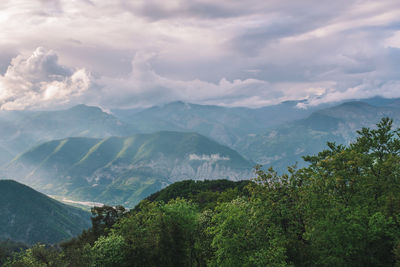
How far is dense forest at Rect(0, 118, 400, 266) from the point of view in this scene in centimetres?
5212

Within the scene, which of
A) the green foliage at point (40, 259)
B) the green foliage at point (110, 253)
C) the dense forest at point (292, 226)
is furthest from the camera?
the green foliage at point (110, 253)

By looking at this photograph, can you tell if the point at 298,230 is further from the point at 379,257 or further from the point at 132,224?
the point at 132,224

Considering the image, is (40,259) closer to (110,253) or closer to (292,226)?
(110,253)

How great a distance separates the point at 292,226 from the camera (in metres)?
64.5

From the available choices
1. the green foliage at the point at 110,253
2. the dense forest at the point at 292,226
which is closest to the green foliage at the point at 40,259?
the dense forest at the point at 292,226

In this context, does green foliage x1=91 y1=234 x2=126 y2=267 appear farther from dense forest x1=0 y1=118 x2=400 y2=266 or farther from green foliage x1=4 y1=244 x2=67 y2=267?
green foliage x1=4 y1=244 x2=67 y2=267

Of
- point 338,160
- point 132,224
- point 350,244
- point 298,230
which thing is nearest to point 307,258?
point 298,230

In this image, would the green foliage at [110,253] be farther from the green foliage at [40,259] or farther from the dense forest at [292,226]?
the green foliage at [40,259]

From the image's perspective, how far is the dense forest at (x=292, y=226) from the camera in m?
52.1

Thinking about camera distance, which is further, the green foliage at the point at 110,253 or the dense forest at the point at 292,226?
the green foliage at the point at 110,253

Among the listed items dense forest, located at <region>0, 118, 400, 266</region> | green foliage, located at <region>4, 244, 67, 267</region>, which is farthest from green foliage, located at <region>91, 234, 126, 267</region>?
green foliage, located at <region>4, 244, 67, 267</region>

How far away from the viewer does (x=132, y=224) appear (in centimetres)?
8306

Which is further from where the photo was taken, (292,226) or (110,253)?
(110,253)

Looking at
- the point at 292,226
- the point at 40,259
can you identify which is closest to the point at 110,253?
the point at 40,259
